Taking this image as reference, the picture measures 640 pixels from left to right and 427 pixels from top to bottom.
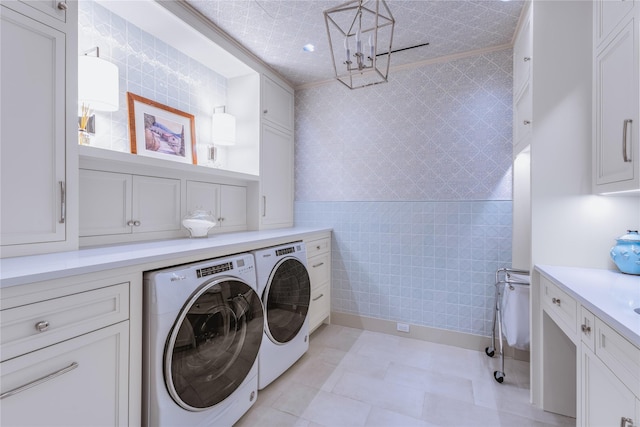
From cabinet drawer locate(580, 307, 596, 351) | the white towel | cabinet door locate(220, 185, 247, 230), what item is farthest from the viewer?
cabinet door locate(220, 185, 247, 230)

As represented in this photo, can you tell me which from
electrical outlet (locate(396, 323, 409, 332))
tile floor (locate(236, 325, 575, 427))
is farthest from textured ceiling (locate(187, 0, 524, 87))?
tile floor (locate(236, 325, 575, 427))

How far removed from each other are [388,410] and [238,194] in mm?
1991

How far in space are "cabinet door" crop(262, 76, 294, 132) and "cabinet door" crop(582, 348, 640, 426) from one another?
264 cm

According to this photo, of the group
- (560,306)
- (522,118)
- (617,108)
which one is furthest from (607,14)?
(560,306)

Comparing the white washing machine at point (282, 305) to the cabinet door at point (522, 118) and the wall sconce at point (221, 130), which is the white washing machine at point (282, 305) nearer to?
the wall sconce at point (221, 130)

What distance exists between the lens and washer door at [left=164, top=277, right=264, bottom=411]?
1.21 m

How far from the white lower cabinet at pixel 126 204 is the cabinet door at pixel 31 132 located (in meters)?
A: 0.28

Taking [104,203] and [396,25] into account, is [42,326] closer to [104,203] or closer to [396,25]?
[104,203]

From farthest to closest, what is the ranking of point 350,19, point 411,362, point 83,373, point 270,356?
point 411,362, point 350,19, point 270,356, point 83,373

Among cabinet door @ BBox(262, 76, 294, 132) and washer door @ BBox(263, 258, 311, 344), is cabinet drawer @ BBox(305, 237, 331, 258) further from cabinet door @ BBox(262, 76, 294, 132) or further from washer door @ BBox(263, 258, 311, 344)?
cabinet door @ BBox(262, 76, 294, 132)

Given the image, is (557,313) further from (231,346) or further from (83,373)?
(83,373)

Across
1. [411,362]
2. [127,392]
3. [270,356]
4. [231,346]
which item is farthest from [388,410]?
[127,392]

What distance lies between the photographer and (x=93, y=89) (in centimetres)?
151

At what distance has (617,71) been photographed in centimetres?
131
